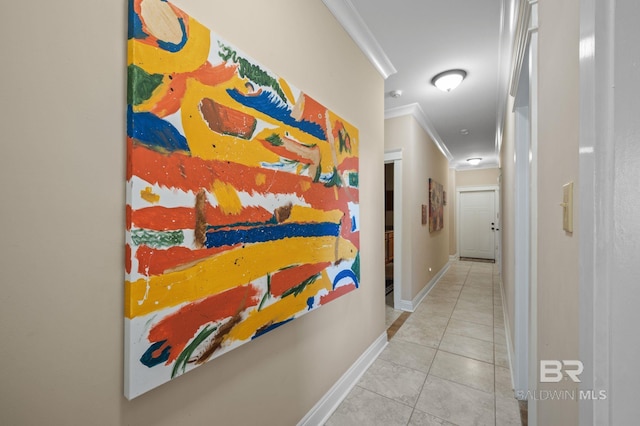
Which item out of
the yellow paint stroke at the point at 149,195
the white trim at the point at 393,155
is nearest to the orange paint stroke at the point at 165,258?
the yellow paint stroke at the point at 149,195

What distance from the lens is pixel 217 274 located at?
38.1 inches

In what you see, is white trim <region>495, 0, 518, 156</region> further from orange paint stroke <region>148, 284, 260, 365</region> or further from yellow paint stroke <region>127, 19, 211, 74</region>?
orange paint stroke <region>148, 284, 260, 365</region>

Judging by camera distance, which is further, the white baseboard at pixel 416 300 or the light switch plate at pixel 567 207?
the white baseboard at pixel 416 300

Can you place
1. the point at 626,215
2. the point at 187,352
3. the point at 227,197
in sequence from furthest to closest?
the point at 227,197 < the point at 187,352 < the point at 626,215

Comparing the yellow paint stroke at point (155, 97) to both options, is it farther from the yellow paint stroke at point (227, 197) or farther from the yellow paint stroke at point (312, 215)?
the yellow paint stroke at point (312, 215)

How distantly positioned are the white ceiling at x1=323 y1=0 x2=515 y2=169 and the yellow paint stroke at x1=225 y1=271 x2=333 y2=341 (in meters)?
1.81

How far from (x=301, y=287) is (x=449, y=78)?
2.57 m

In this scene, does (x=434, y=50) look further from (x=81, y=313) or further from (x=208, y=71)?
(x=81, y=313)

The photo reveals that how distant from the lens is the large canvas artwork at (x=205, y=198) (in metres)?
0.76

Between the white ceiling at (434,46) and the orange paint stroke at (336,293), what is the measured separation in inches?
73.8

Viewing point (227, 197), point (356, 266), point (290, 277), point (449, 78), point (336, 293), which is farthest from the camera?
point (449, 78)

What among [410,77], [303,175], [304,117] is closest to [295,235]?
[303,175]

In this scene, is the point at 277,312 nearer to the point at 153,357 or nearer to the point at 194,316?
the point at 194,316

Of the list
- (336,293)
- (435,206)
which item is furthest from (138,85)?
(435,206)
